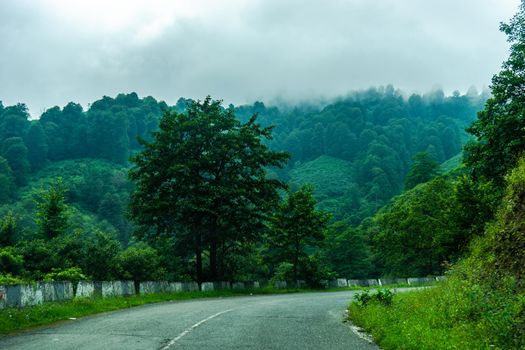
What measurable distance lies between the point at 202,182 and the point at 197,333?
75.1ft

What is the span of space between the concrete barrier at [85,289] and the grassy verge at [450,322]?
11.2m

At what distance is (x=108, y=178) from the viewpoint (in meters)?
132

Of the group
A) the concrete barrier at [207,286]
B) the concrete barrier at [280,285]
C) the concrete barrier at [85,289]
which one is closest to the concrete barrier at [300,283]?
the concrete barrier at [280,285]

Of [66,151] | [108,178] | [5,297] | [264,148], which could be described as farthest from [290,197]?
[66,151]

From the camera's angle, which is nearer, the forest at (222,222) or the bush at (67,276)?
the bush at (67,276)

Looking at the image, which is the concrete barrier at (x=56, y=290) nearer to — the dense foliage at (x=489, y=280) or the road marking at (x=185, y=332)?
the road marking at (x=185, y=332)

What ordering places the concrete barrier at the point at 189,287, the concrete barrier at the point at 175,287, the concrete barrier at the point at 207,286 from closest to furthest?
the concrete barrier at the point at 175,287 < the concrete barrier at the point at 189,287 < the concrete barrier at the point at 207,286

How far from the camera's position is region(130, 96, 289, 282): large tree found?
109 feet

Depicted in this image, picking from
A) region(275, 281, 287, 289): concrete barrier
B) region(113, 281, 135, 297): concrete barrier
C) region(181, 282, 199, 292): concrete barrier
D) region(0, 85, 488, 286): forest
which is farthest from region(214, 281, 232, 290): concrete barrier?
region(113, 281, 135, 297): concrete barrier

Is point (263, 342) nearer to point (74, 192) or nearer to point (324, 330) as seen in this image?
point (324, 330)

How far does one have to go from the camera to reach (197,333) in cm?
1138

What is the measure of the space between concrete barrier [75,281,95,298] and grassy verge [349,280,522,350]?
36.7 ft

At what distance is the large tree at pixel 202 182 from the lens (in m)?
33.2

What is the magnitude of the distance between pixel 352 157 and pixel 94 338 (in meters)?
176
